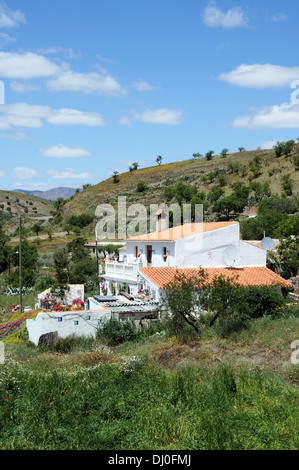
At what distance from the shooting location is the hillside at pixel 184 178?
72000 mm

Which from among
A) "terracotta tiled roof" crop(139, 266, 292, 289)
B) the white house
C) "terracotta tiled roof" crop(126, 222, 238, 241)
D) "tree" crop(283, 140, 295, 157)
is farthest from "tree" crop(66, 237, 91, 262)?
"tree" crop(283, 140, 295, 157)

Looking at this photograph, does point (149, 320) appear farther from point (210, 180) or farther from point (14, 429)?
point (210, 180)

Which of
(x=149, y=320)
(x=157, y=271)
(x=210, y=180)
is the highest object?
(x=210, y=180)

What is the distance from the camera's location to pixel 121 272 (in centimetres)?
2411

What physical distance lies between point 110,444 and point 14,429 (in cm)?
178

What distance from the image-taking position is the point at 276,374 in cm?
981

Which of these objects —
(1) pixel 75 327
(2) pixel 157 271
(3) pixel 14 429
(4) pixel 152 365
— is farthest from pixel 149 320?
(3) pixel 14 429

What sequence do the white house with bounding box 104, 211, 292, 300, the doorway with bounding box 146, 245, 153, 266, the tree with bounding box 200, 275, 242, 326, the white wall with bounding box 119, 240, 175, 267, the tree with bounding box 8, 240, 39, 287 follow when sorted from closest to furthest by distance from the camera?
1. the tree with bounding box 200, 275, 242, 326
2. the white house with bounding box 104, 211, 292, 300
3. the white wall with bounding box 119, 240, 175, 267
4. the doorway with bounding box 146, 245, 153, 266
5. the tree with bounding box 8, 240, 39, 287

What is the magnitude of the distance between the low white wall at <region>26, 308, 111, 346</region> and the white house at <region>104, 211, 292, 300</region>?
517 cm

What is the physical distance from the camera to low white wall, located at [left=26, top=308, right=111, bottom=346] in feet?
50.6

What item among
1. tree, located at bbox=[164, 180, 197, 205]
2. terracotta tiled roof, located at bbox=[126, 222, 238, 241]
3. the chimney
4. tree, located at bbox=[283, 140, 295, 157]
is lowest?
terracotta tiled roof, located at bbox=[126, 222, 238, 241]

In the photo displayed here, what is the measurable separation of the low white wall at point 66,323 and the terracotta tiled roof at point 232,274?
387cm
